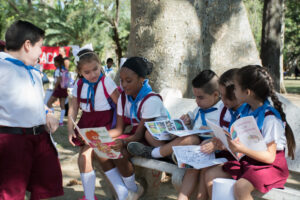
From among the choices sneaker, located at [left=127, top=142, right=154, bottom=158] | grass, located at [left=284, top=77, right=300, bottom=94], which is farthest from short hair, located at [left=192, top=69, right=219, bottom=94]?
grass, located at [left=284, top=77, right=300, bottom=94]

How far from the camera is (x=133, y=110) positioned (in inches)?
133

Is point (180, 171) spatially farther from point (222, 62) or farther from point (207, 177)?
point (222, 62)

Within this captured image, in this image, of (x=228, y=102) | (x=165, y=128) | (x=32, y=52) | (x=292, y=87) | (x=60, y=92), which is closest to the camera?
(x=32, y=52)

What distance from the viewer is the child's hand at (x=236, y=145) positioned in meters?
2.25

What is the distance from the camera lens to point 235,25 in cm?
584

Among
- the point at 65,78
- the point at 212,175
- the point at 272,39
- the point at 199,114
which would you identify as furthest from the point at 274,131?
the point at 272,39

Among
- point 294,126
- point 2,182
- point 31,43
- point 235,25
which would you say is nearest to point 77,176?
point 2,182

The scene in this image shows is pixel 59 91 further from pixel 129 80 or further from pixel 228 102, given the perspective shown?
pixel 228 102

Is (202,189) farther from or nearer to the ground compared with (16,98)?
nearer to the ground

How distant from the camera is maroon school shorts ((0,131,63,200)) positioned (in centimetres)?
257

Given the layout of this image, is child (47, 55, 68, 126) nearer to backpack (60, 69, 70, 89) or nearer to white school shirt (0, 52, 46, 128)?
backpack (60, 69, 70, 89)

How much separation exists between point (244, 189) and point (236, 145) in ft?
0.95

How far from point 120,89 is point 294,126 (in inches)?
67.7

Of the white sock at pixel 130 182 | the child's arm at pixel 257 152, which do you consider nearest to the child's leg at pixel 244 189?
the child's arm at pixel 257 152
